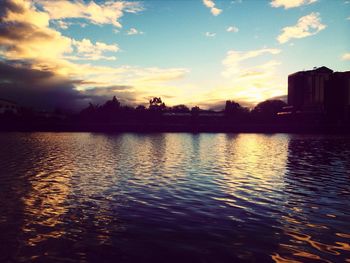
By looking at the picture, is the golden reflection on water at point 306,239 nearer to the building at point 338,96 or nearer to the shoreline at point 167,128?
the shoreline at point 167,128

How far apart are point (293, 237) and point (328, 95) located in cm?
20531

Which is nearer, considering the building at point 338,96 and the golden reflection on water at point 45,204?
the golden reflection on water at point 45,204

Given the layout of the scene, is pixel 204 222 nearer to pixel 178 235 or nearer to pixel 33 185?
pixel 178 235

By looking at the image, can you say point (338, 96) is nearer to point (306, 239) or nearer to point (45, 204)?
point (306, 239)

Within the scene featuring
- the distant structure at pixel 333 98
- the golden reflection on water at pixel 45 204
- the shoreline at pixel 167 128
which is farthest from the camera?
the distant structure at pixel 333 98

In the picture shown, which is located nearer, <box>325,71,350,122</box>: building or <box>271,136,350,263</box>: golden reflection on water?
<box>271,136,350,263</box>: golden reflection on water

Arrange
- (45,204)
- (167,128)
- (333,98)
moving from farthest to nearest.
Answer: (333,98), (167,128), (45,204)

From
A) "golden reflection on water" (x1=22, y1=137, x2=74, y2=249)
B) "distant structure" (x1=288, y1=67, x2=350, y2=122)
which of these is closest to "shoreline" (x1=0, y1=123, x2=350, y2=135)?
"distant structure" (x1=288, y1=67, x2=350, y2=122)

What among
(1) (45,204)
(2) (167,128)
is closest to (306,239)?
(1) (45,204)

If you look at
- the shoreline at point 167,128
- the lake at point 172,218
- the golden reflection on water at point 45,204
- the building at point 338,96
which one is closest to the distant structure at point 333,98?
the building at point 338,96

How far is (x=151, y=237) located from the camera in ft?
39.4

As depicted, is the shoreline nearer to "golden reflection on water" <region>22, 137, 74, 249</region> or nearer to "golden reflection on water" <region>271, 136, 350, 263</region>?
"golden reflection on water" <region>22, 137, 74, 249</region>

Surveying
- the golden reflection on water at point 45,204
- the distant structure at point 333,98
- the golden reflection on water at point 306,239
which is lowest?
the golden reflection on water at point 306,239

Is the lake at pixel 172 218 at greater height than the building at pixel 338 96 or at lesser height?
lesser
